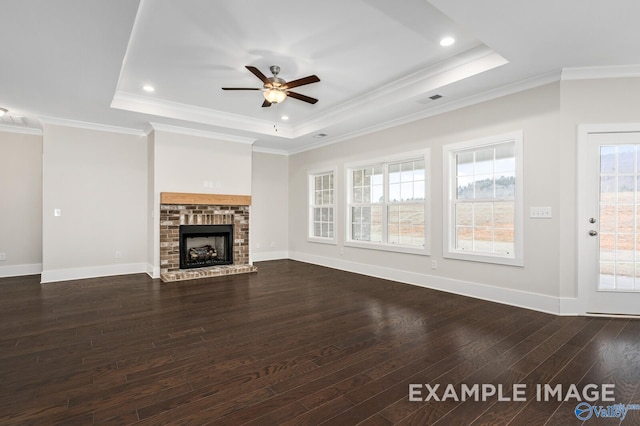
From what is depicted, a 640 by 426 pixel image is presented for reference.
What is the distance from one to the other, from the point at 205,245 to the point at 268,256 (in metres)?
1.61

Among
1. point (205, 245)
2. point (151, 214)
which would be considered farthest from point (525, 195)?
point (151, 214)

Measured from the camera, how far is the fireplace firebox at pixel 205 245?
19.4 ft

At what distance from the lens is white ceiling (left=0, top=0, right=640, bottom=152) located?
261 cm

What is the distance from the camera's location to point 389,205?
550 centimetres

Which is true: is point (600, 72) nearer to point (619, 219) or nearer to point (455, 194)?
point (619, 219)

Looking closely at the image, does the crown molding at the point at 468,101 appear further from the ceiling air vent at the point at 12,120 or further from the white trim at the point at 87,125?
the ceiling air vent at the point at 12,120

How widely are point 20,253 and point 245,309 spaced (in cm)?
489

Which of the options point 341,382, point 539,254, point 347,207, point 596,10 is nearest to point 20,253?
point 347,207

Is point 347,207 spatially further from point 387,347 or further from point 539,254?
point 387,347

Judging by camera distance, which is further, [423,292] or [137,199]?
[137,199]

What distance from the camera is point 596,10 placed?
2467mm

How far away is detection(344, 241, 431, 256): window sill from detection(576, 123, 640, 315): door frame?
177 centimetres

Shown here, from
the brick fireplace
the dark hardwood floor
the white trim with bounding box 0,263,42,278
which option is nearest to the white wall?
the dark hardwood floor

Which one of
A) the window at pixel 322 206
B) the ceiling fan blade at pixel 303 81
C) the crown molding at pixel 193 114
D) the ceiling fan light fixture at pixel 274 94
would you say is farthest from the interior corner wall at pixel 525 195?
the ceiling fan light fixture at pixel 274 94
